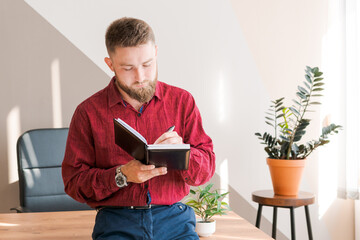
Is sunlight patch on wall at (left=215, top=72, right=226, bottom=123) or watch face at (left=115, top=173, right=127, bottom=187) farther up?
sunlight patch on wall at (left=215, top=72, right=226, bottom=123)

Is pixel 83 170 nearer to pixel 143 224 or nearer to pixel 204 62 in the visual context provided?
pixel 143 224

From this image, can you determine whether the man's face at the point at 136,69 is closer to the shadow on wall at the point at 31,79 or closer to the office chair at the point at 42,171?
the office chair at the point at 42,171

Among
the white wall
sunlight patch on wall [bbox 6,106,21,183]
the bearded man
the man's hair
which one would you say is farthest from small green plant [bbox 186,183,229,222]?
sunlight patch on wall [bbox 6,106,21,183]

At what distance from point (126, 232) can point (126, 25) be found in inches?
30.8

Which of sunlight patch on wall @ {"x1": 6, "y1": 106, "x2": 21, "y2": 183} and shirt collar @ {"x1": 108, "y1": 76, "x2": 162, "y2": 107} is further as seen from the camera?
sunlight patch on wall @ {"x1": 6, "y1": 106, "x2": 21, "y2": 183}

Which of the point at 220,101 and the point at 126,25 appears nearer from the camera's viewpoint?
the point at 126,25

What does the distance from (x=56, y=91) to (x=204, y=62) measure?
112 centimetres

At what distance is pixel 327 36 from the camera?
11.2ft

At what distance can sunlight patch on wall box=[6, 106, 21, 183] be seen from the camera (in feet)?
10.3

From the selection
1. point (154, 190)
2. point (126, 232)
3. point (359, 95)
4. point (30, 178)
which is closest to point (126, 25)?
point (154, 190)

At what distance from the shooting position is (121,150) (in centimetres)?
174

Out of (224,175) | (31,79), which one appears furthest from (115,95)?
(224,175)

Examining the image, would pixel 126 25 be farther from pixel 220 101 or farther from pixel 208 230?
pixel 220 101

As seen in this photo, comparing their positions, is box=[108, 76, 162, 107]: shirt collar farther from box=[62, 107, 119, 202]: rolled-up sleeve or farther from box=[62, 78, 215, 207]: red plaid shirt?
box=[62, 107, 119, 202]: rolled-up sleeve
